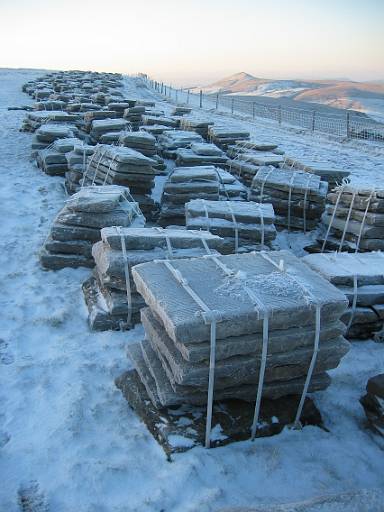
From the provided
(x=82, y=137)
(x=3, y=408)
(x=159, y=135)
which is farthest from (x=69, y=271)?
(x=82, y=137)

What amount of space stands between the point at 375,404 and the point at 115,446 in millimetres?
2317

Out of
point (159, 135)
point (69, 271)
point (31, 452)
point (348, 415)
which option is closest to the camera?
point (31, 452)

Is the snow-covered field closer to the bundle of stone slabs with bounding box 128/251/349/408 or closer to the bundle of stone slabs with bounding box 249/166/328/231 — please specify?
the bundle of stone slabs with bounding box 128/251/349/408

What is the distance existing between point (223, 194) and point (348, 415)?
5556 mm

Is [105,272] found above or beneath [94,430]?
above

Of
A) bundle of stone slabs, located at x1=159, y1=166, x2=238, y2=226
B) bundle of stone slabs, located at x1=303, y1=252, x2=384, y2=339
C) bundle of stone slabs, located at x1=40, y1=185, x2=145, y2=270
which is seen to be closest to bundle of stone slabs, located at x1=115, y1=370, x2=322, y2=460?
bundle of stone slabs, located at x1=303, y1=252, x2=384, y2=339

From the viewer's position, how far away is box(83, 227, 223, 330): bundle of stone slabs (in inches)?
217

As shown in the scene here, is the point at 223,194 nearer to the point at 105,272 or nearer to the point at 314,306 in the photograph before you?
the point at 105,272

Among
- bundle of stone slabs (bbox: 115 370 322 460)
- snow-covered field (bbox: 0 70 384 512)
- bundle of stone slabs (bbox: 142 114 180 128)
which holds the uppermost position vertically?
bundle of stone slabs (bbox: 142 114 180 128)

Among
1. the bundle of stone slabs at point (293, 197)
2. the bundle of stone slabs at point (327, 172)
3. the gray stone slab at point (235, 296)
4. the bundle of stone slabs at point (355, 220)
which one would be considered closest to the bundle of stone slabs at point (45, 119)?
the bundle of stone slabs at point (327, 172)

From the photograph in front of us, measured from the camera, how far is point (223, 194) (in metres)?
9.16

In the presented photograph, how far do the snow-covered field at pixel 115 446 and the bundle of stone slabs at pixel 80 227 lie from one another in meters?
1.02

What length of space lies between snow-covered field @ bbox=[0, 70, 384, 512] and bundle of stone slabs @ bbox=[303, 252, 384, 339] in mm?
199

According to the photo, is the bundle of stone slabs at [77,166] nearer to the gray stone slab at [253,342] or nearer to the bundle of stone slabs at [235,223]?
the bundle of stone slabs at [235,223]
